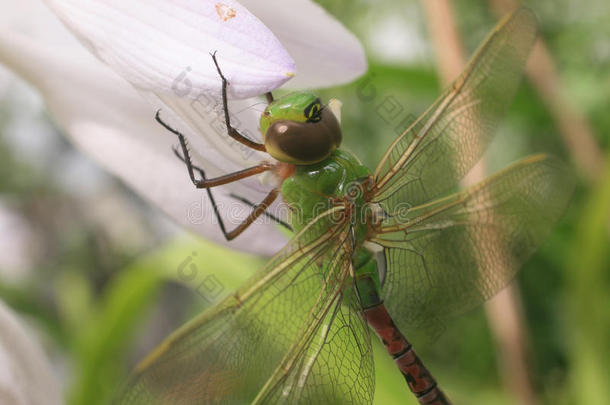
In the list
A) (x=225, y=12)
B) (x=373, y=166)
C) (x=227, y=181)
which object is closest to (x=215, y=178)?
(x=227, y=181)

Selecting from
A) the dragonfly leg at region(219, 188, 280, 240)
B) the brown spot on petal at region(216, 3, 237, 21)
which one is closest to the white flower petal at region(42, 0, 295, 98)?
the brown spot on petal at region(216, 3, 237, 21)

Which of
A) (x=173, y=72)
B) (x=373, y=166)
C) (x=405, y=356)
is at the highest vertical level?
(x=173, y=72)

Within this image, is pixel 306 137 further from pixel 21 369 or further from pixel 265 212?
pixel 21 369

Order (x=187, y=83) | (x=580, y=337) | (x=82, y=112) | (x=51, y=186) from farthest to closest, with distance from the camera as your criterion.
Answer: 1. (x=51, y=186)
2. (x=580, y=337)
3. (x=82, y=112)
4. (x=187, y=83)

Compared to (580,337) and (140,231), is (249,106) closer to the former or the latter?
(580,337)

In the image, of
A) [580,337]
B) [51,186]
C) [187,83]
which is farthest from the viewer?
[51,186]

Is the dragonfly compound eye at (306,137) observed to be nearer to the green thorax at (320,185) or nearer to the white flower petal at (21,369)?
the green thorax at (320,185)

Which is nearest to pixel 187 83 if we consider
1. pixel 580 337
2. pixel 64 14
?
pixel 64 14
